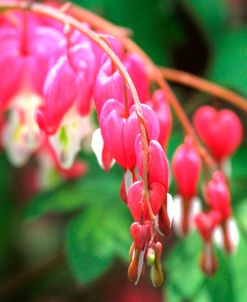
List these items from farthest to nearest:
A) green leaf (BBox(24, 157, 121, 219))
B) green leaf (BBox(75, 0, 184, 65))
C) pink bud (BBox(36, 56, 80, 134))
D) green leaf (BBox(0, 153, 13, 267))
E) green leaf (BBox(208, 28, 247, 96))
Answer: green leaf (BBox(0, 153, 13, 267)) → green leaf (BBox(75, 0, 184, 65)) → green leaf (BBox(208, 28, 247, 96)) → green leaf (BBox(24, 157, 121, 219)) → pink bud (BBox(36, 56, 80, 134))

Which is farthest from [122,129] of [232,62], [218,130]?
[232,62]

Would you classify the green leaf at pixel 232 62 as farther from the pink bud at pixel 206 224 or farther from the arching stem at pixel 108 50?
the arching stem at pixel 108 50

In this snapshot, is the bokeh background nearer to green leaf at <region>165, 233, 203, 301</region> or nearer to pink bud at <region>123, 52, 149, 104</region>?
green leaf at <region>165, 233, 203, 301</region>

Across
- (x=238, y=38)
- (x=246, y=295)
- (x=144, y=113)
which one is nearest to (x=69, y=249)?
(x=246, y=295)

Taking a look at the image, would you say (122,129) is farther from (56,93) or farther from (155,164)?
(56,93)

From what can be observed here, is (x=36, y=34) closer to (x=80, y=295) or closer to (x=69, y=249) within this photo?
(x=69, y=249)

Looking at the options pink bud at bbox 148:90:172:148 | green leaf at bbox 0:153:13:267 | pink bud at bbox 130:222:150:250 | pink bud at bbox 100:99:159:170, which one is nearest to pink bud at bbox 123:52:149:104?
pink bud at bbox 148:90:172:148
